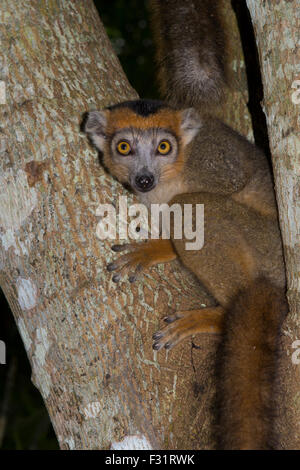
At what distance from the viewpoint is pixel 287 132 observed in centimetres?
296

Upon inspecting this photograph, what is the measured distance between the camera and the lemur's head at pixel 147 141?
4488 millimetres

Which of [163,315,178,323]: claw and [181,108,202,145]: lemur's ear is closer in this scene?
[163,315,178,323]: claw

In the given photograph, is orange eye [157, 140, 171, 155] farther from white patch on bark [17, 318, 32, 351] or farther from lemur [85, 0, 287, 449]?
white patch on bark [17, 318, 32, 351]

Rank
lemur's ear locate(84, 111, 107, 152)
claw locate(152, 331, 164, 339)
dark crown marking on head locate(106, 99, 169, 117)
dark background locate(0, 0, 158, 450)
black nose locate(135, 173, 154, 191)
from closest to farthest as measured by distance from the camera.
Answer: claw locate(152, 331, 164, 339)
lemur's ear locate(84, 111, 107, 152)
dark crown marking on head locate(106, 99, 169, 117)
black nose locate(135, 173, 154, 191)
dark background locate(0, 0, 158, 450)

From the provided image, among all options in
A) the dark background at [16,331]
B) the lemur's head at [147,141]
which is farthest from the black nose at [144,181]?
the dark background at [16,331]

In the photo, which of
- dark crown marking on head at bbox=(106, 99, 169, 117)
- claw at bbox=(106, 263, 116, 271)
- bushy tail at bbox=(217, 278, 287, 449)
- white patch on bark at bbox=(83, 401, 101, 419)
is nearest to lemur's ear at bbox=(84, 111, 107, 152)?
dark crown marking on head at bbox=(106, 99, 169, 117)

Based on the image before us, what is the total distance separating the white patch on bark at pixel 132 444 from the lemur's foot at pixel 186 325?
21.4 inches

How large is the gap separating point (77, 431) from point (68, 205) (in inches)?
51.8

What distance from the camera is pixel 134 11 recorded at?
7984 millimetres

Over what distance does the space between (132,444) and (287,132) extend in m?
1.79

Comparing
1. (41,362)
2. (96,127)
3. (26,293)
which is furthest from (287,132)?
(41,362)

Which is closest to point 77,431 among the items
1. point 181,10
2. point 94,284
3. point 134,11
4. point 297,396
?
Result: point 94,284

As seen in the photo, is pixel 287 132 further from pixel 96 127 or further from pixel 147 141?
pixel 147 141

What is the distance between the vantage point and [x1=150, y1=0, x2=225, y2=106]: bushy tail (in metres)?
4.85
